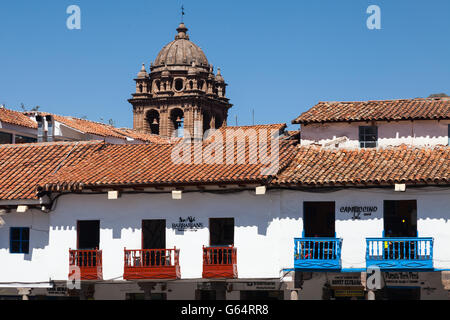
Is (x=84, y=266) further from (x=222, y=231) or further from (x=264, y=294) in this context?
(x=264, y=294)

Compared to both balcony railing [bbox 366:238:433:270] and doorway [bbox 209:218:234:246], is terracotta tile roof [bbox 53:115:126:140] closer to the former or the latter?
doorway [bbox 209:218:234:246]

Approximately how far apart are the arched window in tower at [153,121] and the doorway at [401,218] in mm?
63499

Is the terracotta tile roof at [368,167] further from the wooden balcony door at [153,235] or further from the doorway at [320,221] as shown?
the wooden balcony door at [153,235]

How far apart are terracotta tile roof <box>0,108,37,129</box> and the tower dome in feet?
156

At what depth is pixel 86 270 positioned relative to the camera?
30328 millimetres

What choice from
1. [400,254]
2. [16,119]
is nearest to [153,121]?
[16,119]

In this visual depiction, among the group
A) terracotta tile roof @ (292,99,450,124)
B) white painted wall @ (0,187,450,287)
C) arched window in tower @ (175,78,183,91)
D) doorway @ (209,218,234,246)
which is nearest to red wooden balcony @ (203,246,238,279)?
white painted wall @ (0,187,450,287)

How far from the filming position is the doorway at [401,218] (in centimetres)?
2941

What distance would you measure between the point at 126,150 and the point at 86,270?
552 centimetres

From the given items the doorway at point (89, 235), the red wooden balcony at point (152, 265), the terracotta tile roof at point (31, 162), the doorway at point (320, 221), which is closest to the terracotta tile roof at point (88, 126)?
the terracotta tile roof at point (31, 162)
